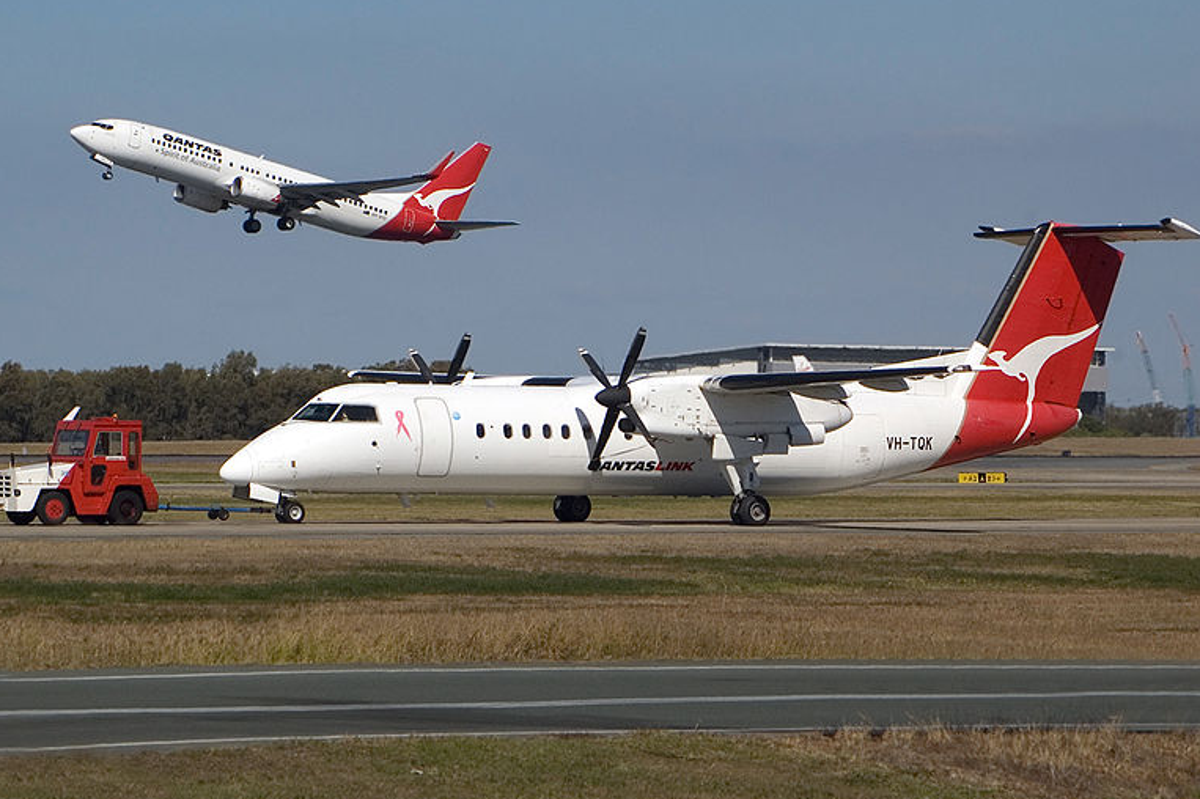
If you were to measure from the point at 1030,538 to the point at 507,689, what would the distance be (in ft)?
80.0

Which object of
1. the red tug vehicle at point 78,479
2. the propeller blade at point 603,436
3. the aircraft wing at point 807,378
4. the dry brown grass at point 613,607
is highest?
the aircraft wing at point 807,378

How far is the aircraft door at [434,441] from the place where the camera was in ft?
123

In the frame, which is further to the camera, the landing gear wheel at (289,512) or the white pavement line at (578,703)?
the landing gear wheel at (289,512)

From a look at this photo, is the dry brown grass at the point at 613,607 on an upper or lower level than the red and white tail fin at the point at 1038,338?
lower

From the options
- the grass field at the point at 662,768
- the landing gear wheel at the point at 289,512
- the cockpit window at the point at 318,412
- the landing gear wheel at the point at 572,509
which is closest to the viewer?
the grass field at the point at 662,768

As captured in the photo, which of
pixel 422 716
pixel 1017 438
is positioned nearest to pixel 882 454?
pixel 1017 438

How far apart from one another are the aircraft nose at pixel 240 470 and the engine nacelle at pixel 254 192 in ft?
90.8

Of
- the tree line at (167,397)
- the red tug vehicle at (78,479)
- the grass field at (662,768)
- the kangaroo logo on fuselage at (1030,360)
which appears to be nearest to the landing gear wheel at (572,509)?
the red tug vehicle at (78,479)

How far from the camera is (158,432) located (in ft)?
397

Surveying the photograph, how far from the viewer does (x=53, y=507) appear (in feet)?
121

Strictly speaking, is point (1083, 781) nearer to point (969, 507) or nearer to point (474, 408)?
point (474, 408)

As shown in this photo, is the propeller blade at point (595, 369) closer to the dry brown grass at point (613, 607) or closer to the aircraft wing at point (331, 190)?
the dry brown grass at point (613, 607)

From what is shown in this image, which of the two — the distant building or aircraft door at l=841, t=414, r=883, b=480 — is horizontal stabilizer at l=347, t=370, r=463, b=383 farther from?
the distant building

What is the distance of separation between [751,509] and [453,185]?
122 feet
